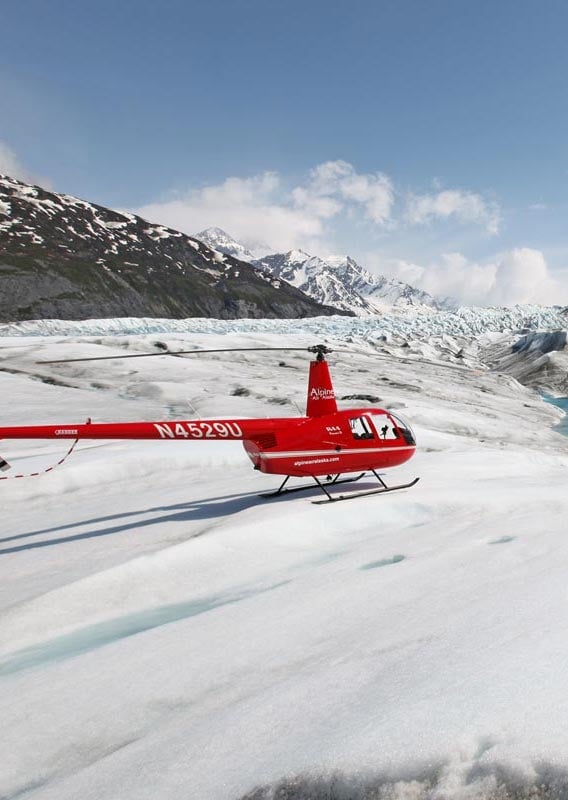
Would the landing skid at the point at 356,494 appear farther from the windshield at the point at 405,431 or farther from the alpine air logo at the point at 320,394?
the alpine air logo at the point at 320,394

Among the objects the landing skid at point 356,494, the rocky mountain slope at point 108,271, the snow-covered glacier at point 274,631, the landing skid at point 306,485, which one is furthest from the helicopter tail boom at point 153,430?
the rocky mountain slope at point 108,271

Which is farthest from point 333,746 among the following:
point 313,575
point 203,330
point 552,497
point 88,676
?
point 203,330

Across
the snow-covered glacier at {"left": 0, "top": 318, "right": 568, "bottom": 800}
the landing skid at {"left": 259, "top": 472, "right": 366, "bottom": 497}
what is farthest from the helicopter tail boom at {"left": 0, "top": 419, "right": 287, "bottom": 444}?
the snow-covered glacier at {"left": 0, "top": 318, "right": 568, "bottom": 800}

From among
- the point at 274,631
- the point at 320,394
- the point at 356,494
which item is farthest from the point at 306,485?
the point at 274,631

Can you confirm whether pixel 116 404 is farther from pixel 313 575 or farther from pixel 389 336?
pixel 389 336

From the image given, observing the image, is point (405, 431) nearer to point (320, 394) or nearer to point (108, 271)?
point (320, 394)

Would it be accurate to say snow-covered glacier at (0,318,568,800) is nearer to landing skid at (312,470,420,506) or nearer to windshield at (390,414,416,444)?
landing skid at (312,470,420,506)

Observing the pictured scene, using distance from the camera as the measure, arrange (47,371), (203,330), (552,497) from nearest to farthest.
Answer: (552,497)
(47,371)
(203,330)
